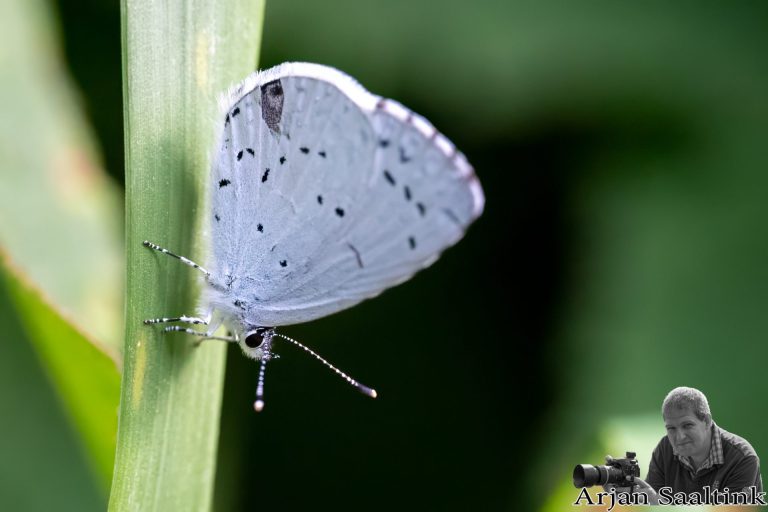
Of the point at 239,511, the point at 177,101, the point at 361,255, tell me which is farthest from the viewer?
the point at 239,511

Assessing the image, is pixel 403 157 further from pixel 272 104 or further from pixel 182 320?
pixel 182 320

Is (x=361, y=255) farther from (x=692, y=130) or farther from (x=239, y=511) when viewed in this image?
(x=692, y=130)

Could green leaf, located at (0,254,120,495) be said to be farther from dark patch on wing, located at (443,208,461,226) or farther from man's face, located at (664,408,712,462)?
man's face, located at (664,408,712,462)

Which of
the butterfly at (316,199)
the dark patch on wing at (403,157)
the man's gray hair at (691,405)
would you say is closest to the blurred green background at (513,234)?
the man's gray hair at (691,405)

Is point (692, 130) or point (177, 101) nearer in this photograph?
point (177, 101)

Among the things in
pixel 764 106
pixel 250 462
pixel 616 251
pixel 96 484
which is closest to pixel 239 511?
pixel 250 462

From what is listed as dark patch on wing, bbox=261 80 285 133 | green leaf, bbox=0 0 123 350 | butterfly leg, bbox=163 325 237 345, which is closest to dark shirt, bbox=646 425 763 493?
butterfly leg, bbox=163 325 237 345

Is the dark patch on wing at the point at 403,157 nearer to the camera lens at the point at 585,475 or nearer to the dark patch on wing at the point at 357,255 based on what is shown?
the dark patch on wing at the point at 357,255
